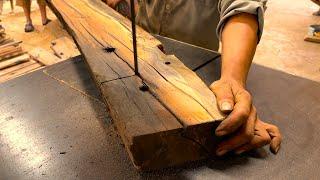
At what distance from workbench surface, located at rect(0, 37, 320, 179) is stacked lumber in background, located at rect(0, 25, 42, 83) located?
5.83 feet

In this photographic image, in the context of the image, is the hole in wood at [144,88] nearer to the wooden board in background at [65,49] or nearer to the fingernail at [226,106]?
the fingernail at [226,106]

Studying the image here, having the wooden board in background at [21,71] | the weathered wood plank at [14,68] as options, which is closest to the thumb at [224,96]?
the wooden board in background at [21,71]

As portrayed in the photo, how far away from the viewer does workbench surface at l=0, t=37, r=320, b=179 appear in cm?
95

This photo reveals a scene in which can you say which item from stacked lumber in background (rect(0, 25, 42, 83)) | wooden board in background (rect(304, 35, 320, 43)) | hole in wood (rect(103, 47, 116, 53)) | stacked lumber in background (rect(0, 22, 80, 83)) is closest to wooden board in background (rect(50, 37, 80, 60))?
stacked lumber in background (rect(0, 22, 80, 83))

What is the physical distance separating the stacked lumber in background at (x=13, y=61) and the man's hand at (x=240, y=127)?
2.51 m

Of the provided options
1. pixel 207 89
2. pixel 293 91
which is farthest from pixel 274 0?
pixel 207 89

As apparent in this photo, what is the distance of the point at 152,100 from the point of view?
3.18 ft

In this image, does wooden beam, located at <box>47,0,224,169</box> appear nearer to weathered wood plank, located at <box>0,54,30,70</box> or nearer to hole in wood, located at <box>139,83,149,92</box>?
hole in wood, located at <box>139,83,149,92</box>

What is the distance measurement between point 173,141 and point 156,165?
91mm

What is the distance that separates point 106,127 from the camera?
1.14 meters

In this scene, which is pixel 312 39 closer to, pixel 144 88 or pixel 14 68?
pixel 14 68

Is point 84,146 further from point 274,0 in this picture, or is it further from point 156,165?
point 274,0

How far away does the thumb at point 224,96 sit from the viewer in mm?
915

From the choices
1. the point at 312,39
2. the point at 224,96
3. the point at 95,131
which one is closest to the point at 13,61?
the point at 95,131
